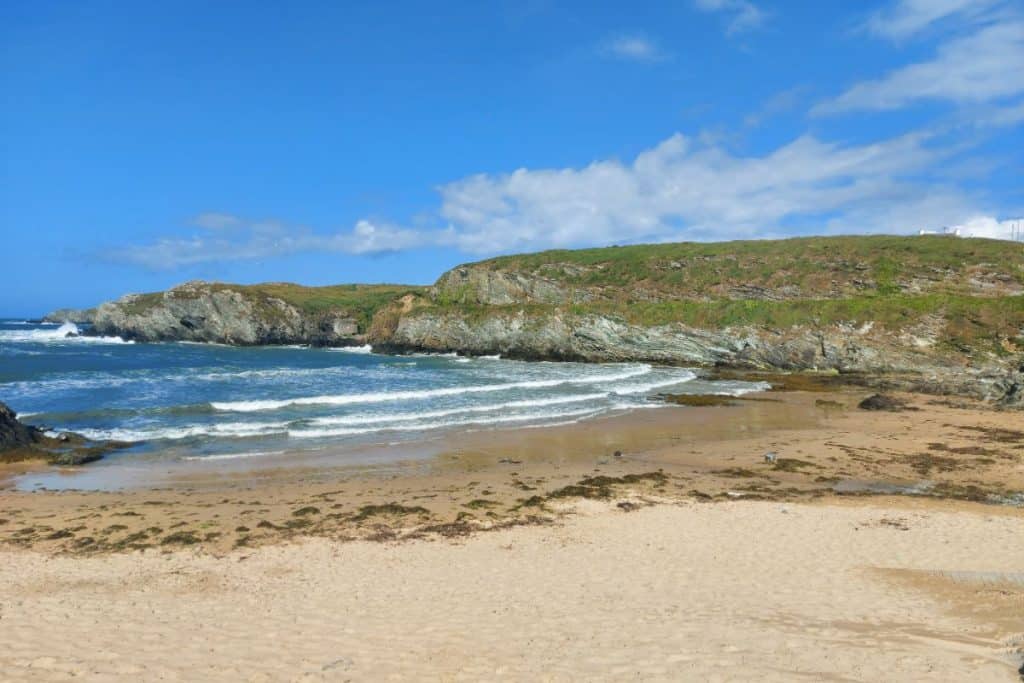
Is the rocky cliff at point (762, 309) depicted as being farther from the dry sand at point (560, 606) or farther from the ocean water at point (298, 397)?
the dry sand at point (560, 606)

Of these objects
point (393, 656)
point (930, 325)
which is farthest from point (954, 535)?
point (930, 325)

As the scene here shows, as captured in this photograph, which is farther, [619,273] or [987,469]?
[619,273]

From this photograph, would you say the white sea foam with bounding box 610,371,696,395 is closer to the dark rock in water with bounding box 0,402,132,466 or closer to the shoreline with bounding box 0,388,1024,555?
the shoreline with bounding box 0,388,1024,555

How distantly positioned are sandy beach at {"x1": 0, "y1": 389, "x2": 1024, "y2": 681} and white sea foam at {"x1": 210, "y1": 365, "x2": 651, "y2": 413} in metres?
10.8

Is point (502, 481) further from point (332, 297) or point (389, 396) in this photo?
point (332, 297)

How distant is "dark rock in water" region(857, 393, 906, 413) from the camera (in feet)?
91.6

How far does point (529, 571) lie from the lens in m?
9.88

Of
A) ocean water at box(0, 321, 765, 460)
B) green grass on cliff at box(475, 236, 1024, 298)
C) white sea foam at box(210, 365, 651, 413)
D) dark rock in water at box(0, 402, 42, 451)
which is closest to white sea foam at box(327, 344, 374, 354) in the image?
ocean water at box(0, 321, 765, 460)

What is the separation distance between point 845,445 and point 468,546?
606 inches

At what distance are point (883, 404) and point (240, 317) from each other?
66972 mm

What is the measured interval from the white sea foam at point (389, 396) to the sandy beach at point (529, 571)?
1083cm

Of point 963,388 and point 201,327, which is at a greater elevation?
point 201,327

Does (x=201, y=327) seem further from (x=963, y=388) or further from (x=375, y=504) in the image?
(x=963, y=388)

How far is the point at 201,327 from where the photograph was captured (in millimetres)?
73875
